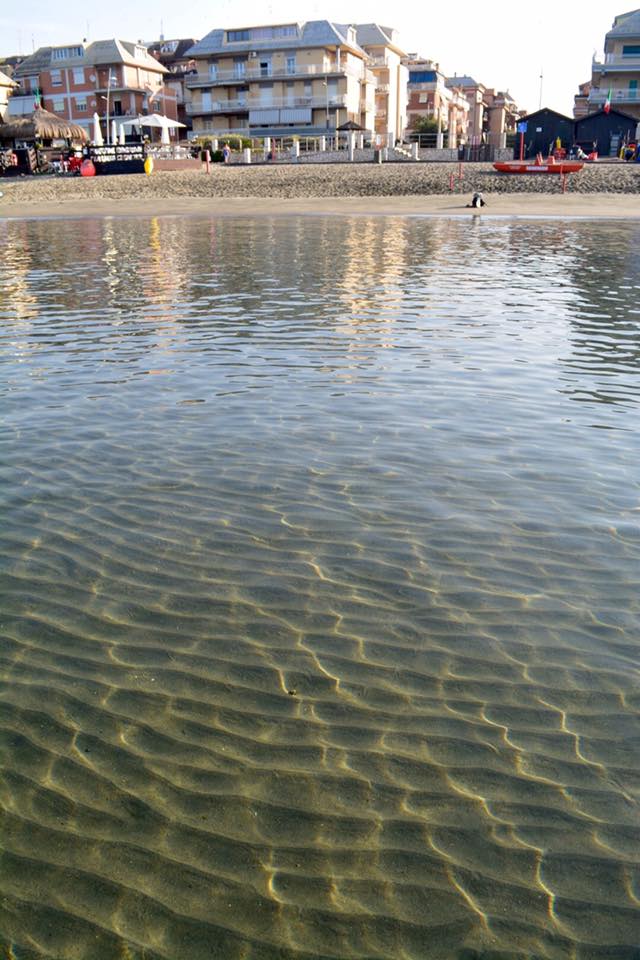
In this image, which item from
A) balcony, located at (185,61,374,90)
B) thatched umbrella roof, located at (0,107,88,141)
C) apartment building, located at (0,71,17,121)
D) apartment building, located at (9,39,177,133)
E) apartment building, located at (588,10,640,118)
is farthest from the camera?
apartment building, located at (9,39,177,133)

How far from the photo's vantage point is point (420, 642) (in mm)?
4242

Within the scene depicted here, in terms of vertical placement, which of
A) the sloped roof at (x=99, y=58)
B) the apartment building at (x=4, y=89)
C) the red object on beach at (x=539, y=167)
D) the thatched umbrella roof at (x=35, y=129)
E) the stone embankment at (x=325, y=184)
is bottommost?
the stone embankment at (x=325, y=184)

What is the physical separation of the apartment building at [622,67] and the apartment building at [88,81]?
4255 cm

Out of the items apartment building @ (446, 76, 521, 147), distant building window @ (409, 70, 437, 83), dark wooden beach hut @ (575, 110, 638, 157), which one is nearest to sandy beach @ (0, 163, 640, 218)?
dark wooden beach hut @ (575, 110, 638, 157)

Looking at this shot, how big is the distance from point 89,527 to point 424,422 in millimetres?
3412

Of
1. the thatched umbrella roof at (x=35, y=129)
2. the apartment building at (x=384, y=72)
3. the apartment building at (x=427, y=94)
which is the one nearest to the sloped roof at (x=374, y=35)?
the apartment building at (x=384, y=72)

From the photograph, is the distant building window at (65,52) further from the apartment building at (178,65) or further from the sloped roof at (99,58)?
the apartment building at (178,65)

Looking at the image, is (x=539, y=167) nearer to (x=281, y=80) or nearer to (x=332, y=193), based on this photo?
(x=332, y=193)

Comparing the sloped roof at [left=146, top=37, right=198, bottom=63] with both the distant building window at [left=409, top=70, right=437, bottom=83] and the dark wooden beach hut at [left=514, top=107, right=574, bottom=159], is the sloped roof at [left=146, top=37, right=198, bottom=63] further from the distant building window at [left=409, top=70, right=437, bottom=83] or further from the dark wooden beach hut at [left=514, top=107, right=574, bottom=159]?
the dark wooden beach hut at [left=514, top=107, right=574, bottom=159]

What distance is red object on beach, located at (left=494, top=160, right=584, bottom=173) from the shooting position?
42375 mm

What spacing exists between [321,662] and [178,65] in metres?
99.6

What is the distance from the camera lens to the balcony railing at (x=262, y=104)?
74750mm

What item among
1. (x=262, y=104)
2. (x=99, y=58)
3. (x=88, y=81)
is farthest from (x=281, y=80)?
(x=88, y=81)

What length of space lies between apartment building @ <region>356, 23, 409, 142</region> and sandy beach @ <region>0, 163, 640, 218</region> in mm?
43948
